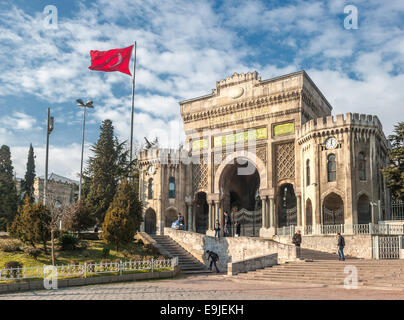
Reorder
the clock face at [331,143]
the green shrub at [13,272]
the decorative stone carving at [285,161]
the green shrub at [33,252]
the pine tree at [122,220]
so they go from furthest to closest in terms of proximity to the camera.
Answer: the decorative stone carving at [285,161] < the clock face at [331,143] < the pine tree at [122,220] < the green shrub at [33,252] < the green shrub at [13,272]

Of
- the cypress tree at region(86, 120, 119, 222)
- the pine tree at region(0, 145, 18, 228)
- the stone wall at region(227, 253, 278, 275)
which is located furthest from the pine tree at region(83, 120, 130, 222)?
the stone wall at region(227, 253, 278, 275)

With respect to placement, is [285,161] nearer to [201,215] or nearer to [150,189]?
[201,215]

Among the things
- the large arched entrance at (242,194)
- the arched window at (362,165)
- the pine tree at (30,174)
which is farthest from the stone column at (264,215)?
the pine tree at (30,174)

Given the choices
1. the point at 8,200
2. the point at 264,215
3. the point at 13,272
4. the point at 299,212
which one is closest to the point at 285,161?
the point at 299,212

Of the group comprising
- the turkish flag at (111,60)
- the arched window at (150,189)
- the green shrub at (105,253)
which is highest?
the turkish flag at (111,60)

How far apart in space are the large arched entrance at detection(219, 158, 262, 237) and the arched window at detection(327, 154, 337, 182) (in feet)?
23.7

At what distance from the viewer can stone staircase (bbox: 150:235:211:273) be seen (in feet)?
75.5

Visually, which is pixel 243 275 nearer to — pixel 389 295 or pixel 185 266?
pixel 185 266

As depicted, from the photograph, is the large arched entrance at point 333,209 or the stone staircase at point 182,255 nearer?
the stone staircase at point 182,255

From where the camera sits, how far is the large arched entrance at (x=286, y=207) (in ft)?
98.0

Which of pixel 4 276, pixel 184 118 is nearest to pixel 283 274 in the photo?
pixel 4 276

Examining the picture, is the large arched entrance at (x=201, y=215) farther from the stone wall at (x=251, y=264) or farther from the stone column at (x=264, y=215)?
the stone wall at (x=251, y=264)

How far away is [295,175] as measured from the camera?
29.5 m

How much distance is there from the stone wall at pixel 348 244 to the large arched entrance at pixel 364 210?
10.7 ft
